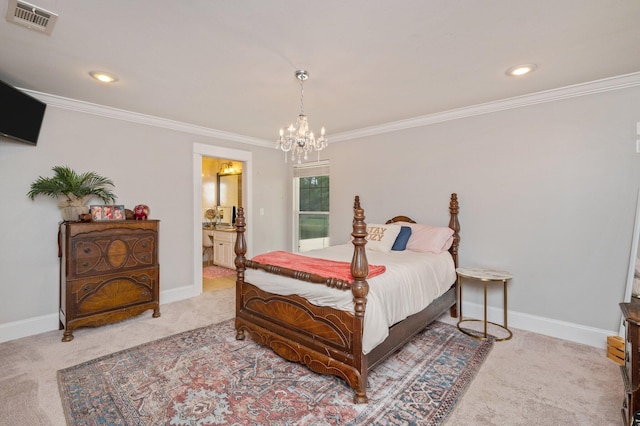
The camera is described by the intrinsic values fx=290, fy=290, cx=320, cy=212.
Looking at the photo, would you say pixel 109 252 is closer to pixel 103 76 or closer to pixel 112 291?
pixel 112 291

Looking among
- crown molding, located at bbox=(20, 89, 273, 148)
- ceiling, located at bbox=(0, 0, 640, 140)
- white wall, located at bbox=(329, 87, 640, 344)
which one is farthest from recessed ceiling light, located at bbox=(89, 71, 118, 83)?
white wall, located at bbox=(329, 87, 640, 344)

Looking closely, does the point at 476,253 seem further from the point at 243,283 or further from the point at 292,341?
the point at 243,283

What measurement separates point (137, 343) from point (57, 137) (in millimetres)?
2340

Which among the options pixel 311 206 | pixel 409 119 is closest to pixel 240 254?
pixel 311 206

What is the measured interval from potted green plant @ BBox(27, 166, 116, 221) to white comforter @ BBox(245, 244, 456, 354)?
199 cm

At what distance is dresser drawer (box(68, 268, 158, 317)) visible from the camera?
114 inches

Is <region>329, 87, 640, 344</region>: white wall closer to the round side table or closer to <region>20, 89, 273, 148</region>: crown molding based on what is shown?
the round side table

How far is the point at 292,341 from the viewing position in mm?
2355

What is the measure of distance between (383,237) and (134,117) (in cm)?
343

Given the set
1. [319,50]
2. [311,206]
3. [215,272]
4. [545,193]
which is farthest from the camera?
[215,272]

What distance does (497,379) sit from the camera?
2.22m

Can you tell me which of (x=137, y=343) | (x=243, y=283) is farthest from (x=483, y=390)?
(x=137, y=343)

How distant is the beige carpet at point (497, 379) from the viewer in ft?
6.00

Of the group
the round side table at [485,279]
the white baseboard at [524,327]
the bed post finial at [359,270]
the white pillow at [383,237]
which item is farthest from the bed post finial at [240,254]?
the round side table at [485,279]
